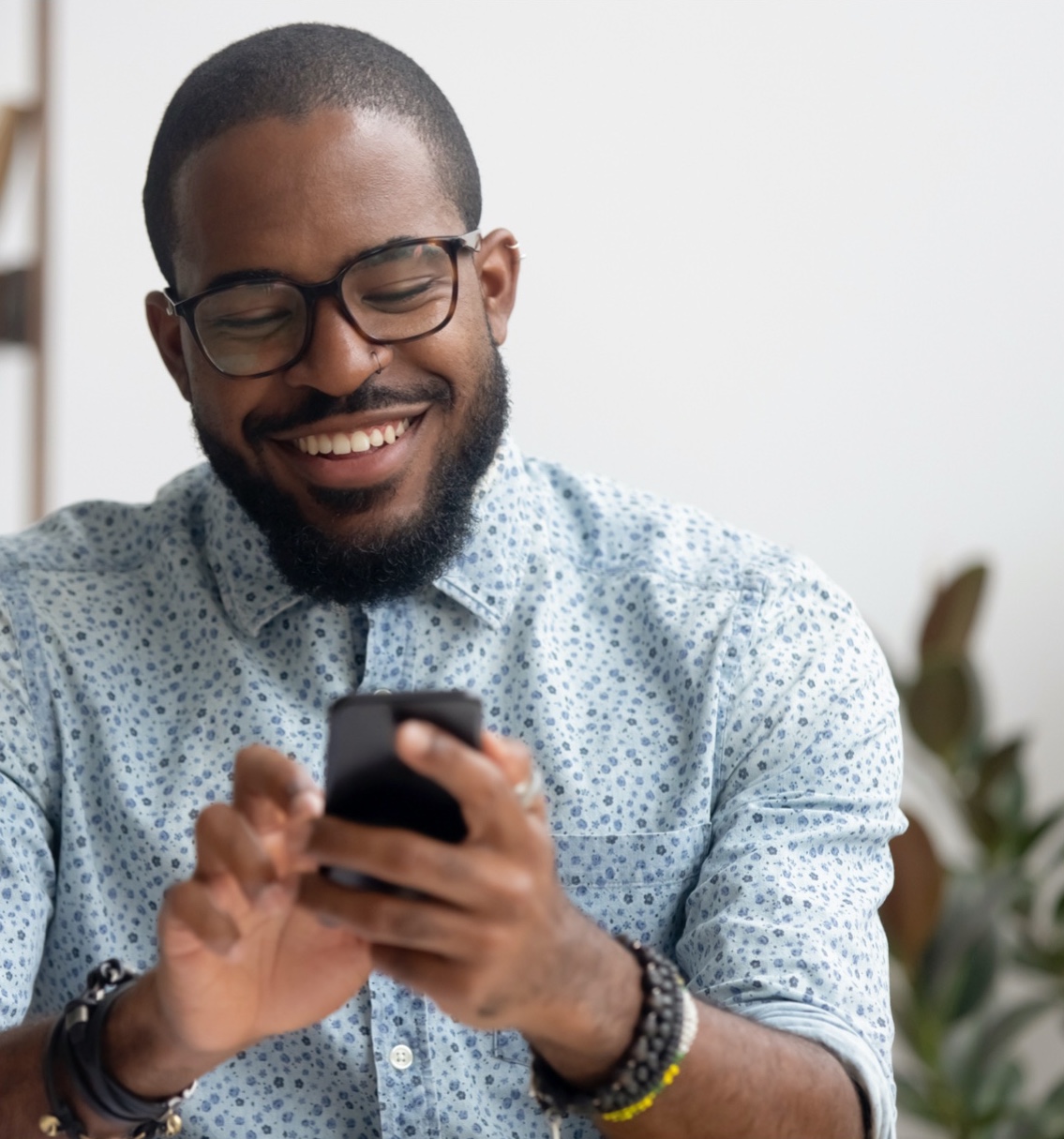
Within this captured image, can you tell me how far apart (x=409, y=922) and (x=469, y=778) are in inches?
3.7

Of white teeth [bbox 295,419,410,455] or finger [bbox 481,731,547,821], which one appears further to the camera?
white teeth [bbox 295,419,410,455]

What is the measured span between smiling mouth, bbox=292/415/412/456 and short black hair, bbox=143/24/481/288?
21 centimetres

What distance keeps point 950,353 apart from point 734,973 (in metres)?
1.12

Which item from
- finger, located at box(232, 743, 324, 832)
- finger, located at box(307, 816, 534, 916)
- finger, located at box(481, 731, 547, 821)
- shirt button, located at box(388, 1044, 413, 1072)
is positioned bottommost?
shirt button, located at box(388, 1044, 413, 1072)

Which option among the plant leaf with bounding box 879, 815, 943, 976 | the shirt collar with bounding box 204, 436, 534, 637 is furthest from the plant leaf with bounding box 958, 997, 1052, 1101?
the shirt collar with bounding box 204, 436, 534, 637

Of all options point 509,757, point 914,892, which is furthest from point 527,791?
point 914,892

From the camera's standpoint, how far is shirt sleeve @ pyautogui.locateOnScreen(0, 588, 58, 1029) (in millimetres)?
1298

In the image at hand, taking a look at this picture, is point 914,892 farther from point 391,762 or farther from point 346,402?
point 391,762

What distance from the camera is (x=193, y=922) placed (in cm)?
96

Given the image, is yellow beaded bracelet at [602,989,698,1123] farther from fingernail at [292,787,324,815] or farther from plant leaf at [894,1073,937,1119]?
plant leaf at [894,1073,937,1119]

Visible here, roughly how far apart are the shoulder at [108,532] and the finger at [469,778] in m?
0.78

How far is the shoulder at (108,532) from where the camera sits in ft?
4.94

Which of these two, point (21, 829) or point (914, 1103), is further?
point (914, 1103)

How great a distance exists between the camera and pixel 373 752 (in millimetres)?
844
